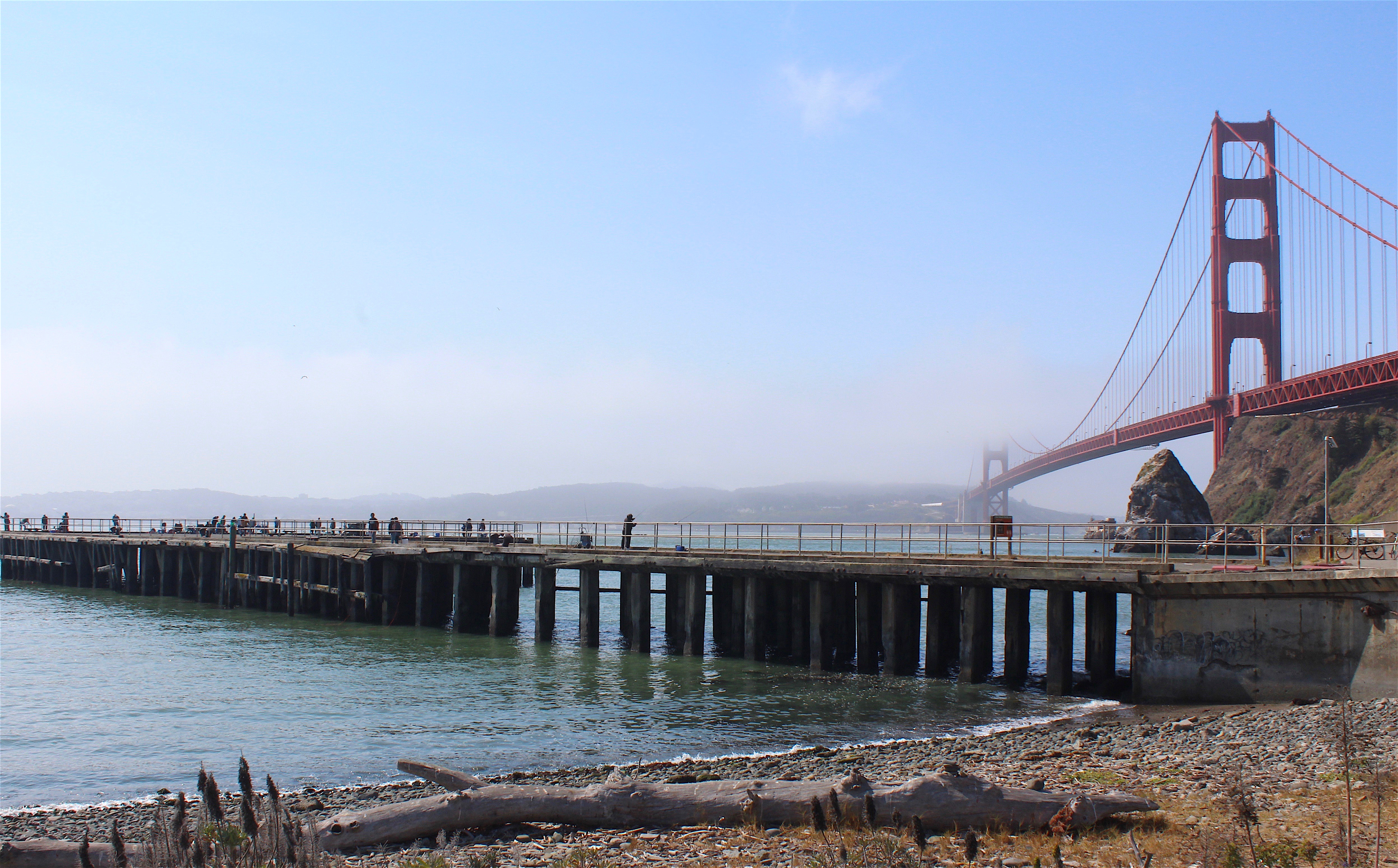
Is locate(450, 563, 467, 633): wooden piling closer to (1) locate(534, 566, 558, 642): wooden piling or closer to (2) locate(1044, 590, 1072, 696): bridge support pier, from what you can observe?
(1) locate(534, 566, 558, 642): wooden piling

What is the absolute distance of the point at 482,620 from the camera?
116ft

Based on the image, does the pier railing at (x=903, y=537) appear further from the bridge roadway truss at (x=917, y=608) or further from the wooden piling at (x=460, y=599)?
the wooden piling at (x=460, y=599)

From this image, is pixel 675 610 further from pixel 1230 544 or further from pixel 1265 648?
pixel 1265 648

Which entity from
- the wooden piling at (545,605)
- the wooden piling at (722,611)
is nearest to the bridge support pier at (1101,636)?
the wooden piling at (722,611)

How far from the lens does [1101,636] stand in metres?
22.2

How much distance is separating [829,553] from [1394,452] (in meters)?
68.8

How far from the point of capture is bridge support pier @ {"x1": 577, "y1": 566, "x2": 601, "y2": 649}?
3008 centimetres

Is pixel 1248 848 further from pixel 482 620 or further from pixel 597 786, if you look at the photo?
pixel 482 620

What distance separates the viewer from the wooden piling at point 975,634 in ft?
75.4

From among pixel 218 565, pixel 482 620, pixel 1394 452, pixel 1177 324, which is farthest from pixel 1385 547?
pixel 1177 324

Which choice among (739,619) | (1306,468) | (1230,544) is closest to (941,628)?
(739,619)

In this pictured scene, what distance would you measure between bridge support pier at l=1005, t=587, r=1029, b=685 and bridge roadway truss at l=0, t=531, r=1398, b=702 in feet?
0.15

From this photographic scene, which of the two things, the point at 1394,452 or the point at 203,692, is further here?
the point at 1394,452

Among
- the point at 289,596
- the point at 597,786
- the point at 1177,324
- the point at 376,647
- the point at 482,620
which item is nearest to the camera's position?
the point at 597,786
